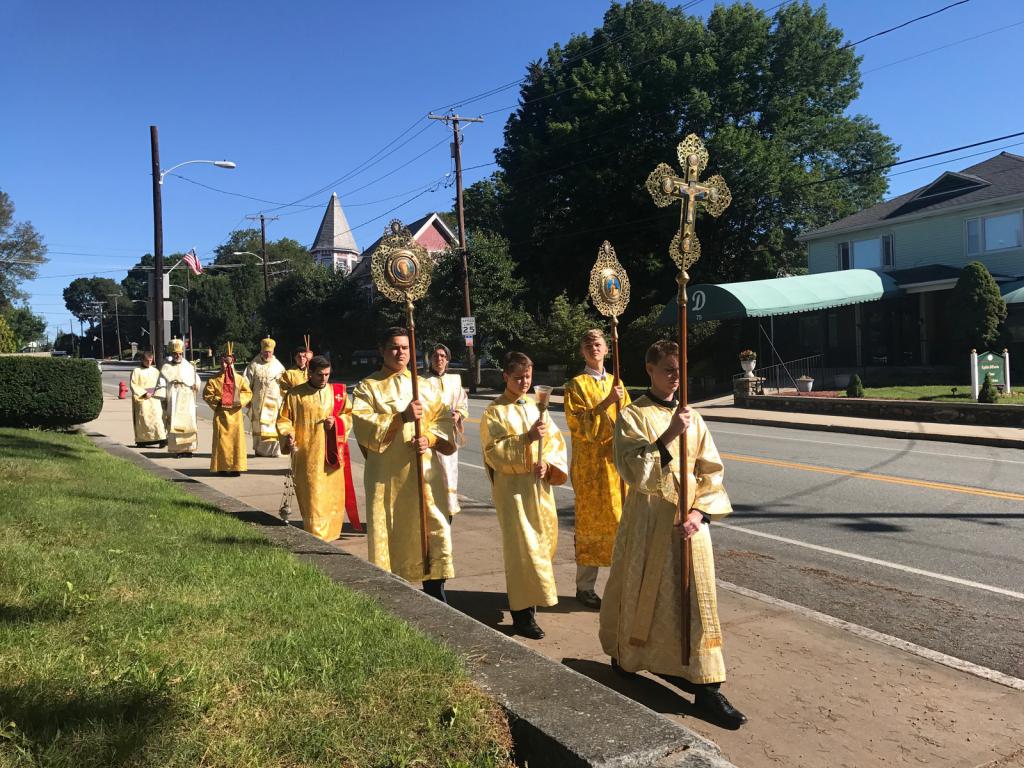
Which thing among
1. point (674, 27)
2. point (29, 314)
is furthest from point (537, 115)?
point (29, 314)

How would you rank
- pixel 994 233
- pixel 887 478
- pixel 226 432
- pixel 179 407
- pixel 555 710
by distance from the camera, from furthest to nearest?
1. pixel 994 233
2. pixel 179 407
3. pixel 226 432
4. pixel 887 478
5. pixel 555 710

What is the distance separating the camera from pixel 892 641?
16.4 ft

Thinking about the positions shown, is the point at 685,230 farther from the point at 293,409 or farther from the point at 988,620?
the point at 293,409

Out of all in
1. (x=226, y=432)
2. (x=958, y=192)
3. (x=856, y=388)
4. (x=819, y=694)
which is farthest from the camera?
(x=958, y=192)

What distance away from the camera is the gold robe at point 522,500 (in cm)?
508

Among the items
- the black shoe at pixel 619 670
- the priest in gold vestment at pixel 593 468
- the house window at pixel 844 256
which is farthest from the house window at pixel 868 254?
the black shoe at pixel 619 670

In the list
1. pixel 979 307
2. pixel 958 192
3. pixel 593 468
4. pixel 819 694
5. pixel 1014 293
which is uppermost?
pixel 958 192

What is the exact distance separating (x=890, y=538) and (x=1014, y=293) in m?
21.3

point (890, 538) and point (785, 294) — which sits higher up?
point (785, 294)

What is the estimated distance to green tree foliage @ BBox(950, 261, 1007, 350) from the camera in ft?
80.6

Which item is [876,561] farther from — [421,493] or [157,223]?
[157,223]

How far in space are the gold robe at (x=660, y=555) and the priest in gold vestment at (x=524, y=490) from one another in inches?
37.9

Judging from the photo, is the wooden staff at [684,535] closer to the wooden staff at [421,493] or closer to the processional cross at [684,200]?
the processional cross at [684,200]

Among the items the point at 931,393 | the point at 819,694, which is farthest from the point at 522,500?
the point at 931,393
